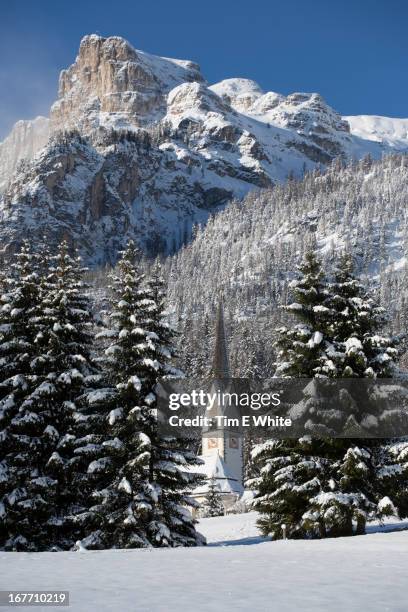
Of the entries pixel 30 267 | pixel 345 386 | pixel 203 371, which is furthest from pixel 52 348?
pixel 203 371

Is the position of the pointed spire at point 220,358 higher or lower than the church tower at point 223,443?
higher

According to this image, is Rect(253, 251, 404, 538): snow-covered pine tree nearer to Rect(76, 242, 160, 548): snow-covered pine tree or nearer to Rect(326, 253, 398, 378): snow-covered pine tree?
Rect(326, 253, 398, 378): snow-covered pine tree

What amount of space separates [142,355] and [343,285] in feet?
24.2

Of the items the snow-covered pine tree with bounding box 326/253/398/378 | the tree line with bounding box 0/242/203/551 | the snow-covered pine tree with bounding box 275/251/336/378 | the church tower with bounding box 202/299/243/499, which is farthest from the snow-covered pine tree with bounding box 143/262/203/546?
the church tower with bounding box 202/299/243/499

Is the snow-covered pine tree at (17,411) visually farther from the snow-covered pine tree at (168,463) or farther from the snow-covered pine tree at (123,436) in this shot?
the snow-covered pine tree at (168,463)

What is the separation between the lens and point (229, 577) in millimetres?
13000

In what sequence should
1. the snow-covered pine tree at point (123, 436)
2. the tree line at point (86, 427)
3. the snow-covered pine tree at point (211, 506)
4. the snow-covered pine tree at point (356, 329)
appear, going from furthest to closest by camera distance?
the snow-covered pine tree at point (211, 506) < the snow-covered pine tree at point (356, 329) < the tree line at point (86, 427) < the snow-covered pine tree at point (123, 436)

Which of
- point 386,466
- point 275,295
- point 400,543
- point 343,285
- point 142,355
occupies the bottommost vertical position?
point 400,543

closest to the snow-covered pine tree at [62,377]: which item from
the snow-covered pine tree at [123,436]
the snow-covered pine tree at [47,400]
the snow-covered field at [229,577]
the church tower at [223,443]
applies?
the snow-covered pine tree at [47,400]

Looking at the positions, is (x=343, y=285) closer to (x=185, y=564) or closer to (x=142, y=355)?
(x=142, y=355)

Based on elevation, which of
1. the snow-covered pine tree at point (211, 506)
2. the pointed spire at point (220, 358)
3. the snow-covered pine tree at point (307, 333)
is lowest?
the snow-covered pine tree at point (211, 506)

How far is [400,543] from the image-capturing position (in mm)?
19234

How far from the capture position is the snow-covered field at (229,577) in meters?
10.0

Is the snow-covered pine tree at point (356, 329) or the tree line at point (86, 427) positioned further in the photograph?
the snow-covered pine tree at point (356, 329)
